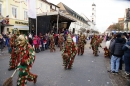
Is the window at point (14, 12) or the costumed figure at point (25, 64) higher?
the window at point (14, 12)

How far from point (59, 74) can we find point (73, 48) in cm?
154

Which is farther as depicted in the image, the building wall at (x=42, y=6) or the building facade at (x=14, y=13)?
the building wall at (x=42, y=6)

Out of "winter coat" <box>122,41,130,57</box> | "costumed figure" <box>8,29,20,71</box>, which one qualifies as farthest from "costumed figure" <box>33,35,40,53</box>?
"winter coat" <box>122,41,130,57</box>

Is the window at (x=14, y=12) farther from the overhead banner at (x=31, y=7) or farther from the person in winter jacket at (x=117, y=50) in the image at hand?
the person in winter jacket at (x=117, y=50)

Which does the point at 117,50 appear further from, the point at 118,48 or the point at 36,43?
the point at 36,43

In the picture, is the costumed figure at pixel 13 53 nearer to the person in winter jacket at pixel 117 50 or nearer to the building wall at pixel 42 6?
the person in winter jacket at pixel 117 50

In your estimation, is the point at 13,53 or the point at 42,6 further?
the point at 42,6

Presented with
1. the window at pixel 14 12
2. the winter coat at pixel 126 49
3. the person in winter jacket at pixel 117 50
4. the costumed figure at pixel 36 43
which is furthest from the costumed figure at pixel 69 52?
the window at pixel 14 12

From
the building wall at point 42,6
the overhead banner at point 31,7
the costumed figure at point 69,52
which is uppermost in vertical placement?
the building wall at point 42,6

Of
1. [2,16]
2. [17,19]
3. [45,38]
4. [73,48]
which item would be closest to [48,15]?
[45,38]

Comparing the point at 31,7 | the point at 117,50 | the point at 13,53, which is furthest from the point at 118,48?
the point at 31,7

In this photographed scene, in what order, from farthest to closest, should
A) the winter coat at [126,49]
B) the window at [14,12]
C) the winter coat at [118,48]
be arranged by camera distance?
the window at [14,12] → the winter coat at [118,48] → the winter coat at [126,49]

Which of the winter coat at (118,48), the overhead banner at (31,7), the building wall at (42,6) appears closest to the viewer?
the winter coat at (118,48)

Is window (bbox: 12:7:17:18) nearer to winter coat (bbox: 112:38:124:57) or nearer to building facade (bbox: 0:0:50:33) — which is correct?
building facade (bbox: 0:0:50:33)
